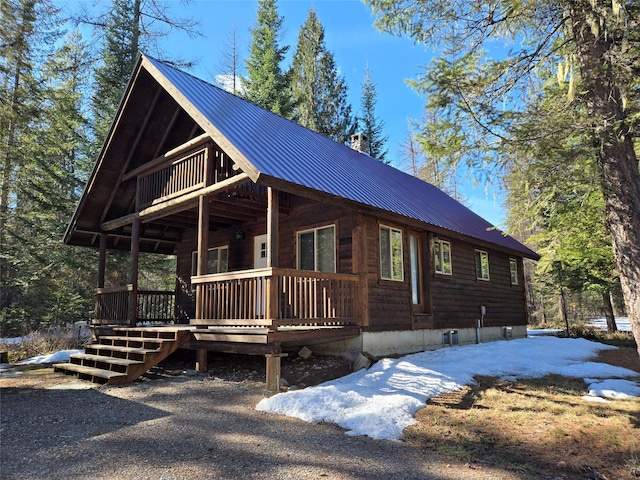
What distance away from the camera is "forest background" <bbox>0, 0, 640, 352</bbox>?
570 centimetres

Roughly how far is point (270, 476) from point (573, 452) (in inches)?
116

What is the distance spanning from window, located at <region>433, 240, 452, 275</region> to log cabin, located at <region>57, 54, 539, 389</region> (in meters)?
0.06

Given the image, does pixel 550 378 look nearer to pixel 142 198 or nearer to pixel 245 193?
pixel 245 193

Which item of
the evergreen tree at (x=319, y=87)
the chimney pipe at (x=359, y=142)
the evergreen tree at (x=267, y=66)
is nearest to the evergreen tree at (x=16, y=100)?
the chimney pipe at (x=359, y=142)

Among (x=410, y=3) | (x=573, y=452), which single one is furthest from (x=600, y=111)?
(x=573, y=452)

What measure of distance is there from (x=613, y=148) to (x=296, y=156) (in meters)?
5.43

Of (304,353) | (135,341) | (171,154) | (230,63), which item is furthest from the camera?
(230,63)

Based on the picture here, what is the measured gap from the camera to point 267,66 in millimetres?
25688

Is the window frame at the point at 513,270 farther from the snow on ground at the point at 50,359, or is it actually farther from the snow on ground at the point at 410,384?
the snow on ground at the point at 50,359

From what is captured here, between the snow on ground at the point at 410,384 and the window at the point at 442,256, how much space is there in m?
2.15

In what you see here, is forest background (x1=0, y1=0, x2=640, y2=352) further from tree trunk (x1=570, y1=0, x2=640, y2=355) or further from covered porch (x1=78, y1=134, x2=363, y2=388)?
covered porch (x1=78, y1=134, x2=363, y2=388)

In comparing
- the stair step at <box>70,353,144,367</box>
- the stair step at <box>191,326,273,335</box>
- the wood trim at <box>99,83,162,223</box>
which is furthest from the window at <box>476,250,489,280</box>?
the wood trim at <box>99,83,162,223</box>

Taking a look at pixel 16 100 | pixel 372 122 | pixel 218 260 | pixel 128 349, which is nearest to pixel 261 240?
pixel 218 260

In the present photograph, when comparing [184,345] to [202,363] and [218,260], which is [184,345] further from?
[218,260]
